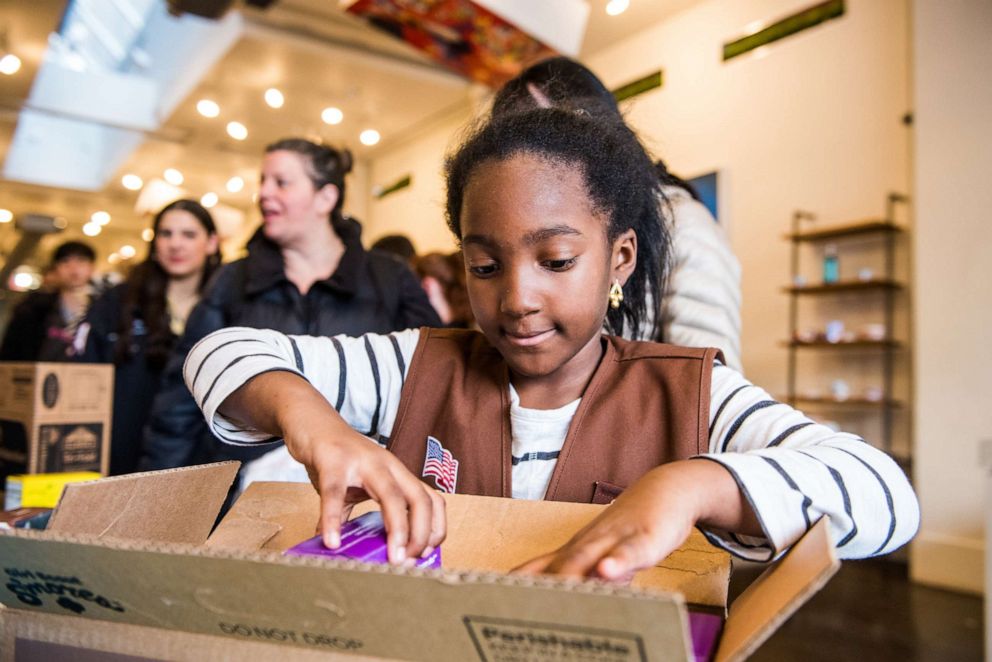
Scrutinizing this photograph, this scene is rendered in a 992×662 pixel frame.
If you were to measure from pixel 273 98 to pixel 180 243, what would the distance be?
4.60 meters

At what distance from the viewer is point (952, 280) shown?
11.7 ft

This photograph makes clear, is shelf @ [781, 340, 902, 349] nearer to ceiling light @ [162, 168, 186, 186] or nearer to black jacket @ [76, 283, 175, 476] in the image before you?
black jacket @ [76, 283, 175, 476]

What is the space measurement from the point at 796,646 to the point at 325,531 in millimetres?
2556

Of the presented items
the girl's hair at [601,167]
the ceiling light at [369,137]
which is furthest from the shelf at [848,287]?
the ceiling light at [369,137]

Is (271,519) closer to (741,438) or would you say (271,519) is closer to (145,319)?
(741,438)

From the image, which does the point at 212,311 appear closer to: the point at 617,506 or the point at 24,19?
the point at 617,506

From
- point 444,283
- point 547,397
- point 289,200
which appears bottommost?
point 547,397

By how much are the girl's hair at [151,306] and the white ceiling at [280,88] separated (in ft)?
10.9

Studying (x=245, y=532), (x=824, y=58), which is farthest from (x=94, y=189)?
(x=245, y=532)

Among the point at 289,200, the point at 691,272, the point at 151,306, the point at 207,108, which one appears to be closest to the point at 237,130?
the point at 207,108

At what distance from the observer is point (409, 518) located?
56 cm

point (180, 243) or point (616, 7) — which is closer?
point (180, 243)

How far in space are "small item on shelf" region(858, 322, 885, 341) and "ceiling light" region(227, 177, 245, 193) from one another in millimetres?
7210

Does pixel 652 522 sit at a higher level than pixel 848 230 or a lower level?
lower
